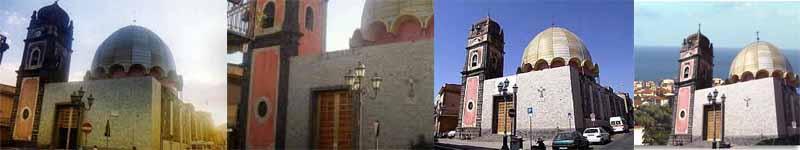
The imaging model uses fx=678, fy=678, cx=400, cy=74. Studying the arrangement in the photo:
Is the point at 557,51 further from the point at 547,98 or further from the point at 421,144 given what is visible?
the point at 421,144

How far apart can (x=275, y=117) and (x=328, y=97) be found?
31.4 inches

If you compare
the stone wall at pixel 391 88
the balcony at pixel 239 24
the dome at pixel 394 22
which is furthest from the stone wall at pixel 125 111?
the dome at pixel 394 22

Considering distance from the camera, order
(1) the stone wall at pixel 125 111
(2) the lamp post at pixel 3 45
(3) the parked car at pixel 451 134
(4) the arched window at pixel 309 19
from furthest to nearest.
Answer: (2) the lamp post at pixel 3 45
(1) the stone wall at pixel 125 111
(4) the arched window at pixel 309 19
(3) the parked car at pixel 451 134

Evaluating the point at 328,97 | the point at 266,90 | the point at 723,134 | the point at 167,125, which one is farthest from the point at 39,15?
the point at 723,134

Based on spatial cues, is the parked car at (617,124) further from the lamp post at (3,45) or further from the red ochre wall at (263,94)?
the lamp post at (3,45)

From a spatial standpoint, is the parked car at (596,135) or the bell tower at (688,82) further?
the bell tower at (688,82)

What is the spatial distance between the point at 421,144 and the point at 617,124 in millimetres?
2045

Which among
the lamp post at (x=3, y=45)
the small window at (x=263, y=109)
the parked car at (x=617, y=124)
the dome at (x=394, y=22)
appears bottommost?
the parked car at (x=617, y=124)

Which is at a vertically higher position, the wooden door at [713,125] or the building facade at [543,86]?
the building facade at [543,86]

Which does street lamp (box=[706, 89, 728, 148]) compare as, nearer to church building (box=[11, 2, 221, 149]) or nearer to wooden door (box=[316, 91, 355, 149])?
wooden door (box=[316, 91, 355, 149])

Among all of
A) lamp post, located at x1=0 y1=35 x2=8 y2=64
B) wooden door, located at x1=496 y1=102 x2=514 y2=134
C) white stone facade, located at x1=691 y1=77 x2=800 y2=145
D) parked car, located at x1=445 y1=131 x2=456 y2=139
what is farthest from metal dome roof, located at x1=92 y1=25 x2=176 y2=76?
white stone facade, located at x1=691 y1=77 x2=800 y2=145

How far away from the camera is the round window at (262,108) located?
8.48 metres

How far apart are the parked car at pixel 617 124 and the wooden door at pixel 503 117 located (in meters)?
1.03

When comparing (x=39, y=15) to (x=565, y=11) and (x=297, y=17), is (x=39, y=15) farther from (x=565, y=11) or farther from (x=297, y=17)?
(x=565, y=11)
